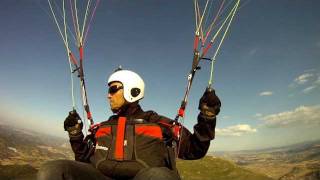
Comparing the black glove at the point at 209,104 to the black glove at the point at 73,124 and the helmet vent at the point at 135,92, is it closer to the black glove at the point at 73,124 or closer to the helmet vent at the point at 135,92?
the helmet vent at the point at 135,92

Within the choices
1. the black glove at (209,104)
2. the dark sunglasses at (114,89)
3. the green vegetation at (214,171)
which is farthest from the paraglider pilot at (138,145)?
the green vegetation at (214,171)

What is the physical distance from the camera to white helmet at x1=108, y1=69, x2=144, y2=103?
6344mm

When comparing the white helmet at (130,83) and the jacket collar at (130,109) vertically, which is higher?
the white helmet at (130,83)

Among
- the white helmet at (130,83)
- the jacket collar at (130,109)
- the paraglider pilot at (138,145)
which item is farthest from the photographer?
the white helmet at (130,83)

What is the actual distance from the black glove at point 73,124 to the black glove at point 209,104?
2.96m

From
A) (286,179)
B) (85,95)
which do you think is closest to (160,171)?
(85,95)

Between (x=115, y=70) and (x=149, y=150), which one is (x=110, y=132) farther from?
(x=115, y=70)

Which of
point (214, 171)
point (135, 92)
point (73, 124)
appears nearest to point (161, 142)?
point (135, 92)

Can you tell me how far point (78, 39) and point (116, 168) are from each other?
4.17 m

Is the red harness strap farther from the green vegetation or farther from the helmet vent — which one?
the green vegetation

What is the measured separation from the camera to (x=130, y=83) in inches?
255

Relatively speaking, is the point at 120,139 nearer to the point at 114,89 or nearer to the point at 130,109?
the point at 130,109

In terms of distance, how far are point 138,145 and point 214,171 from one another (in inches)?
1518

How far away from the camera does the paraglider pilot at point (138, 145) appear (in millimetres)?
4547
